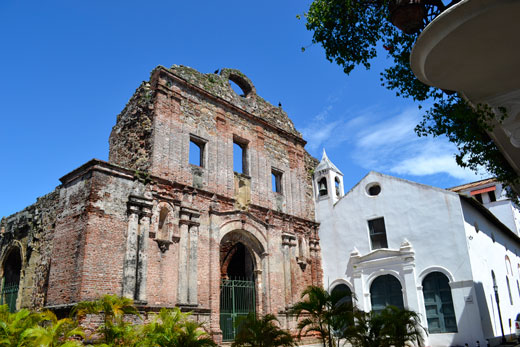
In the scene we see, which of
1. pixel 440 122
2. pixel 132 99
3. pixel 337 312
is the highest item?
pixel 132 99

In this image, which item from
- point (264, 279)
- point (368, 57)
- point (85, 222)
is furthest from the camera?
point (264, 279)

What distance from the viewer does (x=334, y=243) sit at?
60.6 ft

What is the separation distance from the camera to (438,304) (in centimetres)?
1539

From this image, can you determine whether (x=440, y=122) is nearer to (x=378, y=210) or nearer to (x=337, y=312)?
(x=337, y=312)

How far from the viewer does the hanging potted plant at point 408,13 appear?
4.77m

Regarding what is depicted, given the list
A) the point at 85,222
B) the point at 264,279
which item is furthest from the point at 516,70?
the point at 264,279

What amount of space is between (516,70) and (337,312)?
8.80m

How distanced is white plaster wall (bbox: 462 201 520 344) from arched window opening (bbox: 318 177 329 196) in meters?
5.79

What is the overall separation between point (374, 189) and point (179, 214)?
354 inches

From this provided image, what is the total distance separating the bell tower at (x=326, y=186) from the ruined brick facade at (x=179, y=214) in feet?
1.71

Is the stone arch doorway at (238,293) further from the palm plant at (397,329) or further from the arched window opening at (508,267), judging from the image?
the arched window opening at (508,267)

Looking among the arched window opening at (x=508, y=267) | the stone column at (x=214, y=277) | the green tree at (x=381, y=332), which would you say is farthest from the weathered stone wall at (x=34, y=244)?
the arched window opening at (x=508, y=267)

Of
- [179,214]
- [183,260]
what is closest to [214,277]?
[183,260]

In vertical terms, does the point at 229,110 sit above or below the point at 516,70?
above
